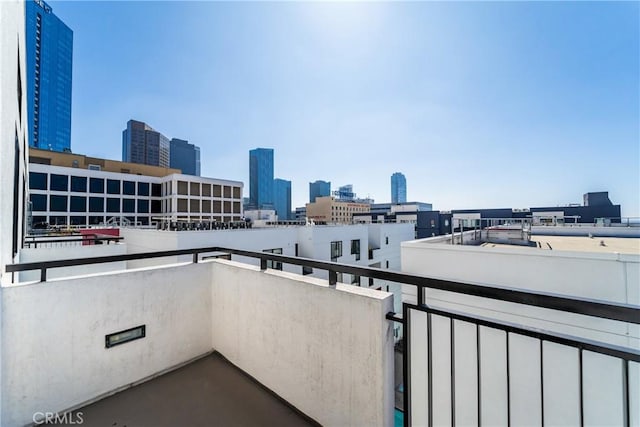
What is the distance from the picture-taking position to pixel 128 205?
2952 centimetres

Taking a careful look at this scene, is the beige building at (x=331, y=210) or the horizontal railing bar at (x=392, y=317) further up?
the beige building at (x=331, y=210)

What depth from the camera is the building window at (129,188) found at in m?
29.1

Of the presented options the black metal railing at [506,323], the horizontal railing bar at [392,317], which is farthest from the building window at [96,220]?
the horizontal railing bar at [392,317]

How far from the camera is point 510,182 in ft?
68.6

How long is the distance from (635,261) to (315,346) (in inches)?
215

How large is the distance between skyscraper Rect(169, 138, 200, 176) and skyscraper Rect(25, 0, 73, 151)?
86.3ft

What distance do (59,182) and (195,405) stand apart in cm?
3398

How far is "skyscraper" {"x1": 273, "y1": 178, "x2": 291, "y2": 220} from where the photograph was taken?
98.5 metres

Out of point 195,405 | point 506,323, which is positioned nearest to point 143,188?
point 195,405

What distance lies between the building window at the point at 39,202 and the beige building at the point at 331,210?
42343mm

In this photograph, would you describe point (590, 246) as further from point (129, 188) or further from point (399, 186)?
point (399, 186)

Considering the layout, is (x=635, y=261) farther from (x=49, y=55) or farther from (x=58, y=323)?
(x=49, y=55)

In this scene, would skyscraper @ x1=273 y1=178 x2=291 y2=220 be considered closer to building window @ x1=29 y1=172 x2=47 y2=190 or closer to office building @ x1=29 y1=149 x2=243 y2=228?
office building @ x1=29 y1=149 x2=243 y2=228

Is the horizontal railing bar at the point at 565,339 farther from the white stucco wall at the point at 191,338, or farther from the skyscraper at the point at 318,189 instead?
the skyscraper at the point at 318,189
